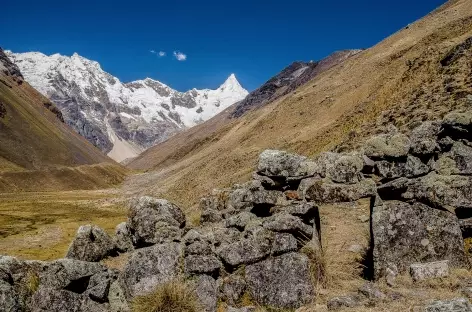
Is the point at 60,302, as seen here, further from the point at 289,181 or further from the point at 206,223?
the point at 289,181

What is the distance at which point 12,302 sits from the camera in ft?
39.6

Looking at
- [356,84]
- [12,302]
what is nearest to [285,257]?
[12,302]

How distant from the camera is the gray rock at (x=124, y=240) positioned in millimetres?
17266

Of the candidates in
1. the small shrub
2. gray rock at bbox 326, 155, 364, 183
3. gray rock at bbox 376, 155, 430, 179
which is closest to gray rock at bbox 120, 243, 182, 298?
the small shrub

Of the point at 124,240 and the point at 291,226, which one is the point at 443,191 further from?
the point at 124,240

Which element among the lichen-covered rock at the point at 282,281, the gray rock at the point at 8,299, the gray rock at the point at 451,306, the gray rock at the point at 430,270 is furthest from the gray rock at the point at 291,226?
the gray rock at the point at 8,299

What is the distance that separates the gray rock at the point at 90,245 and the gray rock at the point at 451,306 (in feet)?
38.2

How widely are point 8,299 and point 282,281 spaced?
8.22 m

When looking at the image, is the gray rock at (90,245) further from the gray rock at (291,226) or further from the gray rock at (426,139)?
the gray rock at (426,139)

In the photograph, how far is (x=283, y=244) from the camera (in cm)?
1407

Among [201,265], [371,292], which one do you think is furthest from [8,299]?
[371,292]

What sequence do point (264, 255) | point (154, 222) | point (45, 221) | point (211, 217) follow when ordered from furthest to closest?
point (45, 221) < point (211, 217) < point (154, 222) < point (264, 255)

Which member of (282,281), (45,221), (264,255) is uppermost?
(45,221)

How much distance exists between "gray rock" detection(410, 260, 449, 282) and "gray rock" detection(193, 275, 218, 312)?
643cm
